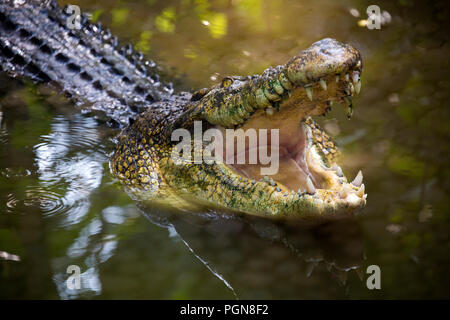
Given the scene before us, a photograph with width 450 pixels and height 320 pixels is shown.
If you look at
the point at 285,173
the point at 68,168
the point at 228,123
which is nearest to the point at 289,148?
the point at 285,173

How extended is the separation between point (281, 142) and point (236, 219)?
56cm

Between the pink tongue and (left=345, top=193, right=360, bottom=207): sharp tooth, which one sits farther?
the pink tongue

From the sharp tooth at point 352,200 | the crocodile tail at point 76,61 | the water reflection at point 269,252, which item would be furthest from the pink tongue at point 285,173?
the crocodile tail at point 76,61

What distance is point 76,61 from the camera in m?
4.16

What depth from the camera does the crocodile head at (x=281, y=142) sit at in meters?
2.21

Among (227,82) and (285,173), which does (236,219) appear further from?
(227,82)

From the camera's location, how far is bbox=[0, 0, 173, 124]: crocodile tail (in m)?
3.92

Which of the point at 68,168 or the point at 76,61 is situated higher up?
the point at 76,61

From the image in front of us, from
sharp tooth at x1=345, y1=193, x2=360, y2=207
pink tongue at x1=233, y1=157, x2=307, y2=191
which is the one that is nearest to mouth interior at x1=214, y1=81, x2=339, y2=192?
pink tongue at x1=233, y1=157, x2=307, y2=191

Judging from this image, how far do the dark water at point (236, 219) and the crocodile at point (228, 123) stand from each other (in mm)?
161

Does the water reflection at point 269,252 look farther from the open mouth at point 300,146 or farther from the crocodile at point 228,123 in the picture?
the open mouth at point 300,146

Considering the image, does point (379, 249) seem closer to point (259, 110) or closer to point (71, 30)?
point (259, 110)

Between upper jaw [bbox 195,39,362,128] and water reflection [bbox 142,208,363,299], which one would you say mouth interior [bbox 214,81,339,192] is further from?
water reflection [bbox 142,208,363,299]

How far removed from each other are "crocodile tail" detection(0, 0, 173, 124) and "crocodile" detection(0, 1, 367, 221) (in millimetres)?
10
